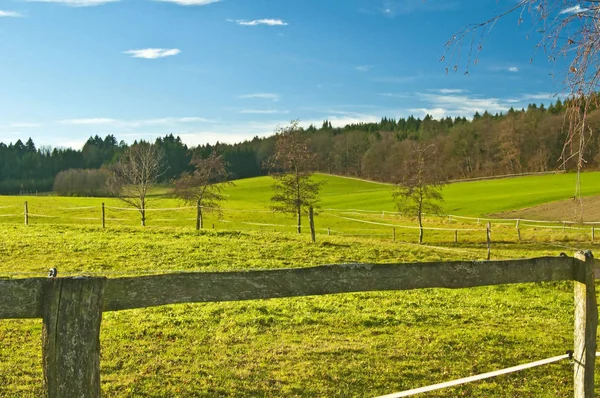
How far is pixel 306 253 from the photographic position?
1917 centimetres

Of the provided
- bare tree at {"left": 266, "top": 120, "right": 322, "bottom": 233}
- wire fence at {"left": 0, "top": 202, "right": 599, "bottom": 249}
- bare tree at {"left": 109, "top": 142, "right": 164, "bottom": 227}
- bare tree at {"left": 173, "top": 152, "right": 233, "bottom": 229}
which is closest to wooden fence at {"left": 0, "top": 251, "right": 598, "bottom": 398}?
wire fence at {"left": 0, "top": 202, "right": 599, "bottom": 249}

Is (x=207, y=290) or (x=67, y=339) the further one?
(x=207, y=290)

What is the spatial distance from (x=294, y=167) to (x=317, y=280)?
29424mm

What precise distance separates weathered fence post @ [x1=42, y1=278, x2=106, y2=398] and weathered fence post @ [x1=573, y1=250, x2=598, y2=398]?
385 cm

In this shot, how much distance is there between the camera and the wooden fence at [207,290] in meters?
2.84

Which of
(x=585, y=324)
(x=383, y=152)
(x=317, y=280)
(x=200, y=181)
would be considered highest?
(x=383, y=152)

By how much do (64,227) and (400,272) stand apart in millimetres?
23259

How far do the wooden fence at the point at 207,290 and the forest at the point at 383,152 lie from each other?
71569 mm

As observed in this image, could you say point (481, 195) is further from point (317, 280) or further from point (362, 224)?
point (317, 280)

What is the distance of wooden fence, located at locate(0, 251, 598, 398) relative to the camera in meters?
2.84

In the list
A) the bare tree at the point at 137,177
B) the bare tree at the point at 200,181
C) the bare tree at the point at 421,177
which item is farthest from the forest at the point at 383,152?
the bare tree at the point at 421,177

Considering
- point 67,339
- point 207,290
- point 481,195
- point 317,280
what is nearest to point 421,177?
point 317,280

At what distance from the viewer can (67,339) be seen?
285 centimetres

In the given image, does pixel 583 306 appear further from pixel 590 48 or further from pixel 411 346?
pixel 411 346
